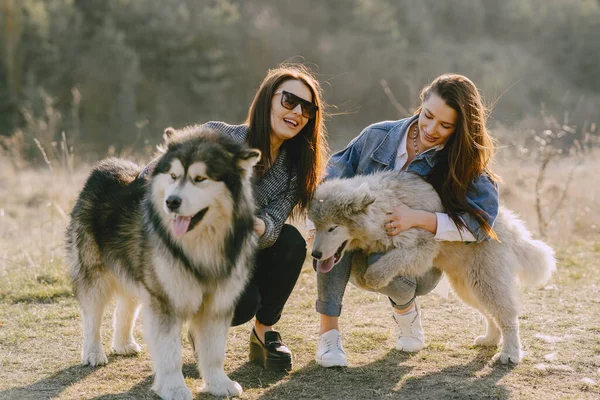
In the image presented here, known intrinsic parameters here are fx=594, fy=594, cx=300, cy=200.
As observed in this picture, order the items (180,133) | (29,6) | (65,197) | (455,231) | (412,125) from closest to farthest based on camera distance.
Answer: (180,133) → (455,231) → (412,125) → (65,197) → (29,6)

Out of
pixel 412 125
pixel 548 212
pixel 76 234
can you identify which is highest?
pixel 412 125

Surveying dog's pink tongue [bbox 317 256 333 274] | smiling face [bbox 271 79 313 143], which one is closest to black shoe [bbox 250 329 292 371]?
dog's pink tongue [bbox 317 256 333 274]

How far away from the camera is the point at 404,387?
3121 mm

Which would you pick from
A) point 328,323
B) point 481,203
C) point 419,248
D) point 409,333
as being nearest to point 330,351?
point 328,323

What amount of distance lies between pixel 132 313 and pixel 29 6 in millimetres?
20804

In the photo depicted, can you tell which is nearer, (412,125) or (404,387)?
(404,387)

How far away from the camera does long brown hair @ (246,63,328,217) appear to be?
347cm

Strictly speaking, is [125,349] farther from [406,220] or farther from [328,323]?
[406,220]

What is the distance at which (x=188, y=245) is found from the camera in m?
2.86

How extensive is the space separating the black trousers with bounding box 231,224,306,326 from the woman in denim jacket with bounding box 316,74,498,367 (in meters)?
0.21

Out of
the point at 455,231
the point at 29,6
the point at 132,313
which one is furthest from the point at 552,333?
the point at 29,6

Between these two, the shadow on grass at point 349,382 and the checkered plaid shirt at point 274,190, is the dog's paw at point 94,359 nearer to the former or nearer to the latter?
the shadow on grass at point 349,382

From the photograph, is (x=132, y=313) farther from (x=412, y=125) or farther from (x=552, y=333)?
(x=552, y=333)

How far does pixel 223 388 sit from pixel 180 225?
2.93ft
